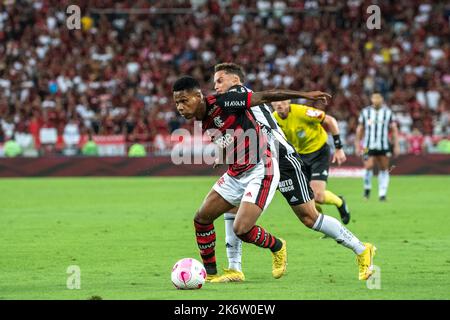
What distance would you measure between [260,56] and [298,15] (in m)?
3.23

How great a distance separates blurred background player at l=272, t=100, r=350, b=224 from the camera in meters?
14.0

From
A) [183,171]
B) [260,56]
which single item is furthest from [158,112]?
[260,56]

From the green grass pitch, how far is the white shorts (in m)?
0.84

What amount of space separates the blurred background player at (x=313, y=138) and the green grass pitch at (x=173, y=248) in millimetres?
765

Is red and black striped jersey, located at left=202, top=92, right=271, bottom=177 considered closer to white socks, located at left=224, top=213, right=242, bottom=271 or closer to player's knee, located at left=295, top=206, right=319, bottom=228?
player's knee, located at left=295, top=206, right=319, bottom=228

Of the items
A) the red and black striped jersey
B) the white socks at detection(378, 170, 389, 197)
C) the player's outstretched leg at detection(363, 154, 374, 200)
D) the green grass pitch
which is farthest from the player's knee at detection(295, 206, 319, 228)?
the player's outstretched leg at detection(363, 154, 374, 200)

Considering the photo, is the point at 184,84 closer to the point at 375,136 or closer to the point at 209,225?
the point at 209,225

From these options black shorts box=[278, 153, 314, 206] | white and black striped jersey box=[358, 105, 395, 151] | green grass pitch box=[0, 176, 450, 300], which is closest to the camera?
green grass pitch box=[0, 176, 450, 300]

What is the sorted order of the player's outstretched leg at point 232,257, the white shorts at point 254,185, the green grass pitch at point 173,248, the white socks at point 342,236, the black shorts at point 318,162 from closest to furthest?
the green grass pitch at point 173,248, the white shorts at point 254,185, the white socks at point 342,236, the player's outstretched leg at point 232,257, the black shorts at point 318,162

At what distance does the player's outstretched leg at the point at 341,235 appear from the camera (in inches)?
376

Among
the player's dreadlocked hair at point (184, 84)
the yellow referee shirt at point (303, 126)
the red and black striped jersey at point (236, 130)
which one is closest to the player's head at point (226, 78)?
the red and black striped jersey at point (236, 130)

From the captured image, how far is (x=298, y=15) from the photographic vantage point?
127 ft

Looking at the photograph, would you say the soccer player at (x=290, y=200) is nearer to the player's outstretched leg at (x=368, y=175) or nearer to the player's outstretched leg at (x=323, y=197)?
the player's outstretched leg at (x=323, y=197)

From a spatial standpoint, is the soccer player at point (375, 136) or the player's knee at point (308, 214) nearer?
the player's knee at point (308, 214)
